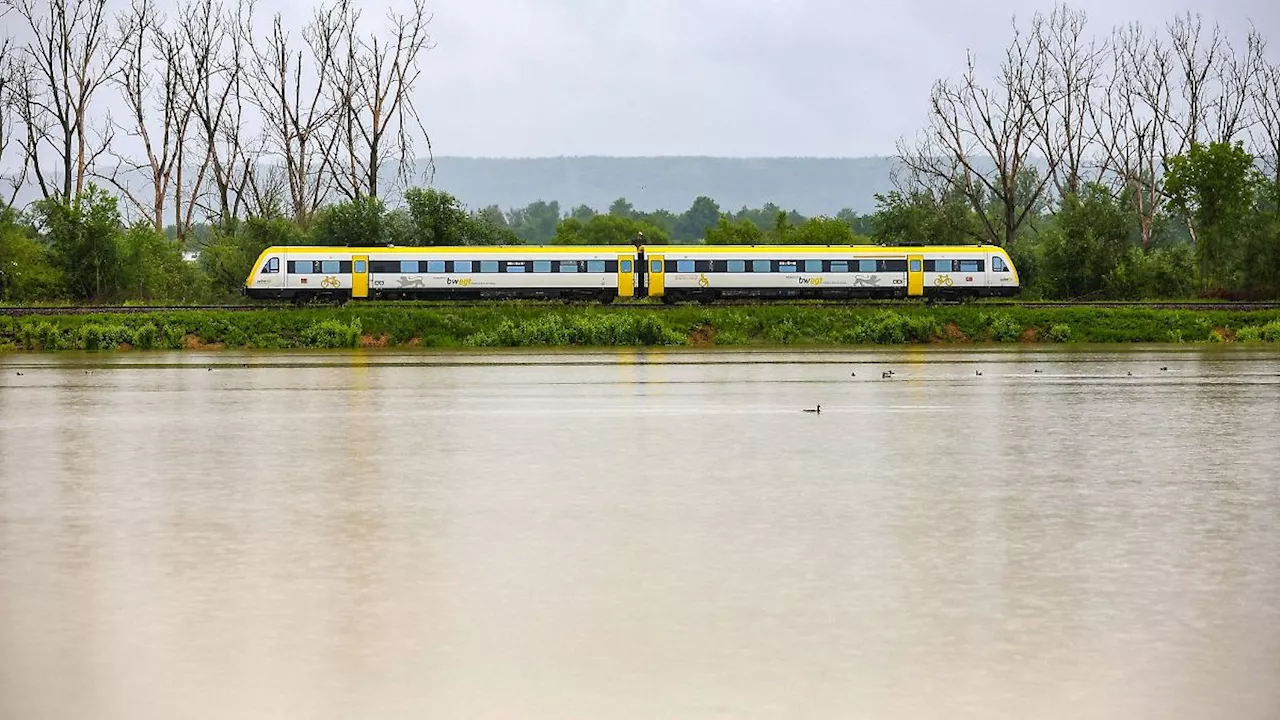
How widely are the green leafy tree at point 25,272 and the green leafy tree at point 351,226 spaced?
11.6 metres

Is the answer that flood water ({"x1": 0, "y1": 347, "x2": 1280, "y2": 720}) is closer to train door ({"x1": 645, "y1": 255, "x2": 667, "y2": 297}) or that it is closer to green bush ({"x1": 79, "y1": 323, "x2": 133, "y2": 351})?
green bush ({"x1": 79, "y1": 323, "x2": 133, "y2": 351})

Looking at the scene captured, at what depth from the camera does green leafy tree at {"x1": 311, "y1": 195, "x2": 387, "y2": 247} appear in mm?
70812

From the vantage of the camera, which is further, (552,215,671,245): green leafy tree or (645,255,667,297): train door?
(552,215,671,245): green leafy tree

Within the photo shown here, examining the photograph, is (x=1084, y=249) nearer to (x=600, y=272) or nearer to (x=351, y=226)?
(x=600, y=272)

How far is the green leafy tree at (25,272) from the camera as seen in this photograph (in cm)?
6662

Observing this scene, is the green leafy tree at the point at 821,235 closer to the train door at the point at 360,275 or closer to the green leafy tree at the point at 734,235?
the green leafy tree at the point at 734,235

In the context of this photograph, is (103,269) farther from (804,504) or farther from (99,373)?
(804,504)

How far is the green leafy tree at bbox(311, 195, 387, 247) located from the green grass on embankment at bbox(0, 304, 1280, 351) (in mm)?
13322

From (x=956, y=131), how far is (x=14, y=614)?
91750 millimetres

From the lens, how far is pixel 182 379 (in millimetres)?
36031

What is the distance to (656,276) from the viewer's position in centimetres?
6328

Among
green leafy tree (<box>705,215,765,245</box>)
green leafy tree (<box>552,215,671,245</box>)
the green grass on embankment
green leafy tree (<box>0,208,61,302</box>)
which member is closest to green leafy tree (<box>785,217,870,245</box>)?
green leafy tree (<box>705,215,765,245</box>)

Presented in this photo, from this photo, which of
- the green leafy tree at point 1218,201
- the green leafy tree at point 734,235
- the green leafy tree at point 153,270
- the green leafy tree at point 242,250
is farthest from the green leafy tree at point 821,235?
the green leafy tree at point 153,270

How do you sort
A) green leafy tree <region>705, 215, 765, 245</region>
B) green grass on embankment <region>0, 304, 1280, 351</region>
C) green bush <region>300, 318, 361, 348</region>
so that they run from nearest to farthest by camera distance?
green bush <region>300, 318, 361, 348</region> < green grass on embankment <region>0, 304, 1280, 351</region> < green leafy tree <region>705, 215, 765, 245</region>
